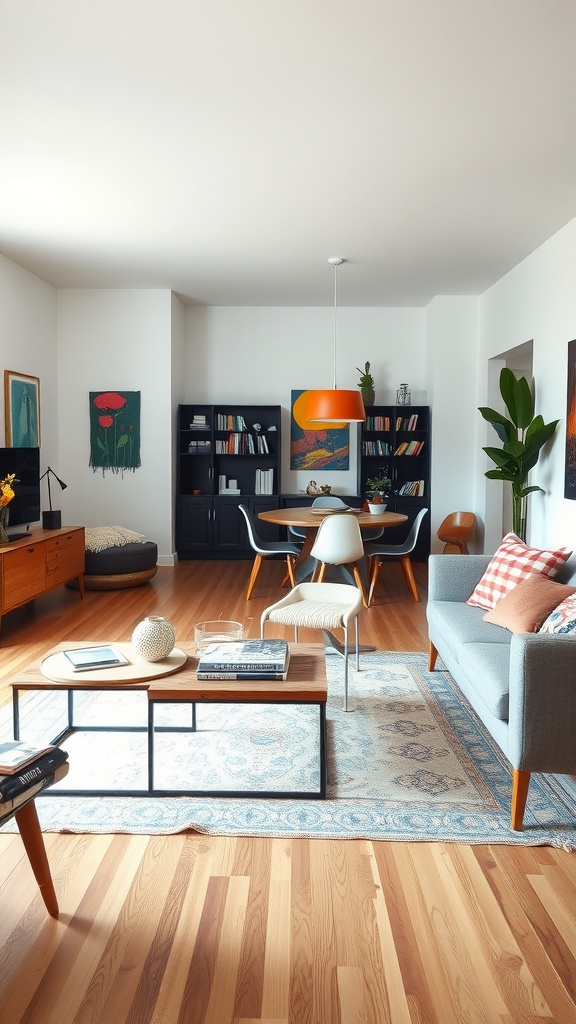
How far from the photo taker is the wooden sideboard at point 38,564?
195 inches

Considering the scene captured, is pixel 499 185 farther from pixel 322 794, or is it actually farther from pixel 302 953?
pixel 302 953

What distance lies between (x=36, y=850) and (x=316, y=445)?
7.00 meters

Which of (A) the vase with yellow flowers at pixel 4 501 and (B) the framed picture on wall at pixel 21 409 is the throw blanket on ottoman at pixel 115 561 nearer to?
(B) the framed picture on wall at pixel 21 409

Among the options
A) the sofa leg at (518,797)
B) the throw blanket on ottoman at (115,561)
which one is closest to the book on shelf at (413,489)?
the throw blanket on ottoman at (115,561)

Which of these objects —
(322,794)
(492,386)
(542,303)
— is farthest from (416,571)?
(322,794)

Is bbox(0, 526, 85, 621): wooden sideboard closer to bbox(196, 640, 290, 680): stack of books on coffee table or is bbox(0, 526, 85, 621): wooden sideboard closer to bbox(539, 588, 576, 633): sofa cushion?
bbox(196, 640, 290, 680): stack of books on coffee table

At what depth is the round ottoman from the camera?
671cm

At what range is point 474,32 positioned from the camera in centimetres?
286

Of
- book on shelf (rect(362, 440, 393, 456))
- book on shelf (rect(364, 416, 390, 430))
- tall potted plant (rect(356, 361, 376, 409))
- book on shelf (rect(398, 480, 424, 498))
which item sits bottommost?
book on shelf (rect(398, 480, 424, 498))

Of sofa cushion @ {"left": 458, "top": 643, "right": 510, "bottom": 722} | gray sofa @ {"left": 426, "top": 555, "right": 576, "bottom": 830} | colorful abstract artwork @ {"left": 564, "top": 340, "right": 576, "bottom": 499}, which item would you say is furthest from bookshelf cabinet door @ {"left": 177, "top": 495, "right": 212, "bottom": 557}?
gray sofa @ {"left": 426, "top": 555, "right": 576, "bottom": 830}

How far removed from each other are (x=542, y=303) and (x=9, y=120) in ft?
12.8

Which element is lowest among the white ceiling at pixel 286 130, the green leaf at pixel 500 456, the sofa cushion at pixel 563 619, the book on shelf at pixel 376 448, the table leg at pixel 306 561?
the table leg at pixel 306 561

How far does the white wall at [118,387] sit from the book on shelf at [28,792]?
240 inches

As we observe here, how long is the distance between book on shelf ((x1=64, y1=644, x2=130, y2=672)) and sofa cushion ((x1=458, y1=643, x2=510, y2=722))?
1.35 m
